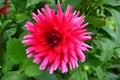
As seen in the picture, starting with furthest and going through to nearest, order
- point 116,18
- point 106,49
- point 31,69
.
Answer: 1. point 106,49
2. point 116,18
3. point 31,69

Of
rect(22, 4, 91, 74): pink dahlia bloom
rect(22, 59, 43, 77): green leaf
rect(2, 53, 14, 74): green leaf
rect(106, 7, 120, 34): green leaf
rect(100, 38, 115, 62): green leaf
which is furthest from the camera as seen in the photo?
rect(2, 53, 14, 74): green leaf

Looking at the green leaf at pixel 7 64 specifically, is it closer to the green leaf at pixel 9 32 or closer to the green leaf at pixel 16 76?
the green leaf at pixel 9 32

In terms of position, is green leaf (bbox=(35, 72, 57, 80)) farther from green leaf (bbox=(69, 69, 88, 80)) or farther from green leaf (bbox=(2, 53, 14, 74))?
green leaf (bbox=(2, 53, 14, 74))

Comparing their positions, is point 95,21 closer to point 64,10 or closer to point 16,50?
point 64,10

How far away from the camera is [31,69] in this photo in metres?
1.54

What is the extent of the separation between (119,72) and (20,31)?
4.09 ft

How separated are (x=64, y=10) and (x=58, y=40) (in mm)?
316

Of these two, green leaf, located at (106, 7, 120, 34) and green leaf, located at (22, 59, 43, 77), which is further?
green leaf, located at (106, 7, 120, 34)

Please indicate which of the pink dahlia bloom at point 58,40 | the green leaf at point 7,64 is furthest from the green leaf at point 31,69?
the green leaf at point 7,64

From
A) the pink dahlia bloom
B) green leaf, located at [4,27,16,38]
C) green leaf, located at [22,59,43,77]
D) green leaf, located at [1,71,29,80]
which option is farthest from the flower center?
green leaf, located at [4,27,16,38]

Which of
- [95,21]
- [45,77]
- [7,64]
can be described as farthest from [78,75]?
[7,64]

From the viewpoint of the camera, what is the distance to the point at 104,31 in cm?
182

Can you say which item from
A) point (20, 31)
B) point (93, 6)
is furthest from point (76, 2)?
point (20, 31)

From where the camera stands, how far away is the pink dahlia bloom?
1291mm
